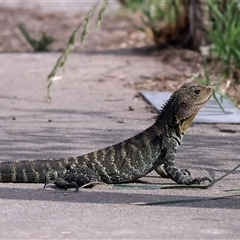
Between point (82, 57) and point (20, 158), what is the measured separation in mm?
7577

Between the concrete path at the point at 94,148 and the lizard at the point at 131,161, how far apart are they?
4.6 inches

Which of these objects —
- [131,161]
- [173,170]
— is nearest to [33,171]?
[131,161]

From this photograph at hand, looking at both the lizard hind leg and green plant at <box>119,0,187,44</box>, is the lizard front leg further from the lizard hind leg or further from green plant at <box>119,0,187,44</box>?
green plant at <box>119,0,187,44</box>

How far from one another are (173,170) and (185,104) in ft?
2.15

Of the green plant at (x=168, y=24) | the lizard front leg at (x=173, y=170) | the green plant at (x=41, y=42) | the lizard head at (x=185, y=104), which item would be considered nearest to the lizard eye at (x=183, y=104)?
the lizard head at (x=185, y=104)

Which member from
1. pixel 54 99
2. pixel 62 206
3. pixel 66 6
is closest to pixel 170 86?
pixel 54 99

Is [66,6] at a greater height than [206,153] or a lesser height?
lesser

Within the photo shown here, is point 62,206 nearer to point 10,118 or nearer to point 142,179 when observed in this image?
point 142,179

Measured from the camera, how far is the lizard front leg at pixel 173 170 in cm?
686

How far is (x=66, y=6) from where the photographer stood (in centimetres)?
2489

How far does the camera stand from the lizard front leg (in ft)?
22.5

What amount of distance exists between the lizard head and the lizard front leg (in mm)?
177

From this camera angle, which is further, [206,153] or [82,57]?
[82,57]

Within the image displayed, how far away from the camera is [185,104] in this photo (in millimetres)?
7297
